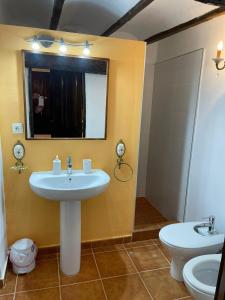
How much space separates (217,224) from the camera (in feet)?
6.79

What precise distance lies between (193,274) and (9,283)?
1.48 metres

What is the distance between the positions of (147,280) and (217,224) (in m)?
0.81

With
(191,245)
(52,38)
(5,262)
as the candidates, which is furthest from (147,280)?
(52,38)

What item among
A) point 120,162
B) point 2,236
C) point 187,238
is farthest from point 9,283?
point 187,238

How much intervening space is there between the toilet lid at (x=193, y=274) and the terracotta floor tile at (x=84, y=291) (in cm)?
71

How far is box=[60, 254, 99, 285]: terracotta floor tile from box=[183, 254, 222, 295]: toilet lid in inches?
33.1

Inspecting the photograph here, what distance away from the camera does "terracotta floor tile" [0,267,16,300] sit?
181 cm

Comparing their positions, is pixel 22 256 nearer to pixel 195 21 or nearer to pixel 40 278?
pixel 40 278

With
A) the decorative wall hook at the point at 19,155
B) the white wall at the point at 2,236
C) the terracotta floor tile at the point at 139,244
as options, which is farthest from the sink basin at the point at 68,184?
the terracotta floor tile at the point at 139,244

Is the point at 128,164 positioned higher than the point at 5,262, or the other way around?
the point at 128,164

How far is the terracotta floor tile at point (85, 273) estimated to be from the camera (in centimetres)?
196

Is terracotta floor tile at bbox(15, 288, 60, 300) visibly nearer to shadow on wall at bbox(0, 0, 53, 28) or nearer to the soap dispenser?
the soap dispenser

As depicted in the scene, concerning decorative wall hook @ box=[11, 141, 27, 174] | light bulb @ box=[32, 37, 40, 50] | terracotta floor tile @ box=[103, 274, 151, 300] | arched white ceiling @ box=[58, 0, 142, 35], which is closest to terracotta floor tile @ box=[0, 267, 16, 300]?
terracotta floor tile @ box=[103, 274, 151, 300]

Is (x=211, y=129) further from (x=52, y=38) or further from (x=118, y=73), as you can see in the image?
(x=52, y=38)
